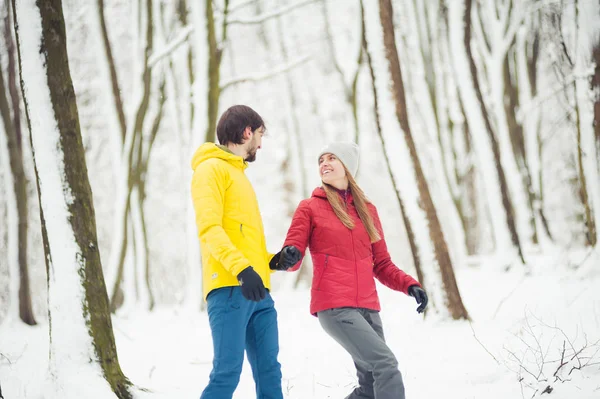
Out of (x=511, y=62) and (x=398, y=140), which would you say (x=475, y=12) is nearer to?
(x=511, y=62)

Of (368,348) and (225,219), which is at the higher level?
(225,219)

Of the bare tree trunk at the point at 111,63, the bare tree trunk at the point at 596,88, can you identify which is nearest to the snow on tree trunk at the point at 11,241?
the bare tree trunk at the point at 111,63

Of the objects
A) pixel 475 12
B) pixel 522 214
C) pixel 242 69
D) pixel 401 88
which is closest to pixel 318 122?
pixel 242 69

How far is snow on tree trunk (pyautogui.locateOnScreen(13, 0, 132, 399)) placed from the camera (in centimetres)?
339

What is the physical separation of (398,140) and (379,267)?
117 inches

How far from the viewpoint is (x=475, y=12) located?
12352 millimetres

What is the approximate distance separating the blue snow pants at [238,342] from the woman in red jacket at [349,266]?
1.05 ft

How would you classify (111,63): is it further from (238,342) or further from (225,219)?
(238,342)

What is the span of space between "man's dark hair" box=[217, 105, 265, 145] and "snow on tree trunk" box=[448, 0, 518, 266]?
6837 mm

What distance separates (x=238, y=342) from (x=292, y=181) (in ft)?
47.8

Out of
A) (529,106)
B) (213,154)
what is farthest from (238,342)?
(529,106)

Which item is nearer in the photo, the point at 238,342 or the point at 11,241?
the point at 238,342

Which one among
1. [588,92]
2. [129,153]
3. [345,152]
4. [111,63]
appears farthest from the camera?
[129,153]

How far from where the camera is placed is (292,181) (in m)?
17.0
